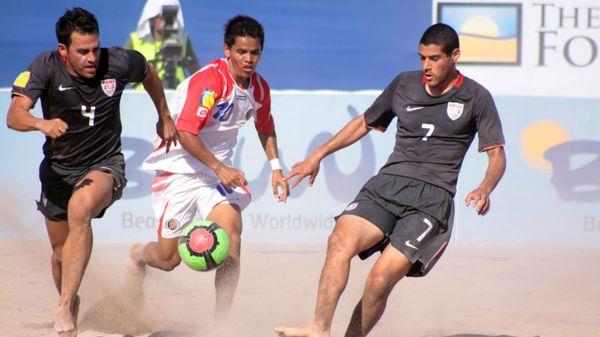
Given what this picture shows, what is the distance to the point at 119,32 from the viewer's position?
33.5 ft

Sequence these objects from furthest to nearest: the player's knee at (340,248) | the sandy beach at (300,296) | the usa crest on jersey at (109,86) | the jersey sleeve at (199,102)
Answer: the sandy beach at (300,296), the jersey sleeve at (199,102), the usa crest on jersey at (109,86), the player's knee at (340,248)

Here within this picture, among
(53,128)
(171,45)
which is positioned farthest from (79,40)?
(171,45)

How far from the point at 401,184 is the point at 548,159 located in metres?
5.43

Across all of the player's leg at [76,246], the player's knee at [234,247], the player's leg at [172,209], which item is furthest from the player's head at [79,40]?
the player's knee at [234,247]

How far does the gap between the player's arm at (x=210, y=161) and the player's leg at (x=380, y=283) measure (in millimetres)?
1244

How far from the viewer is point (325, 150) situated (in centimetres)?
570

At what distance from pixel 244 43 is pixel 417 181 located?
5.26ft

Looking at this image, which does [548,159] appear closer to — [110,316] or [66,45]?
[110,316]

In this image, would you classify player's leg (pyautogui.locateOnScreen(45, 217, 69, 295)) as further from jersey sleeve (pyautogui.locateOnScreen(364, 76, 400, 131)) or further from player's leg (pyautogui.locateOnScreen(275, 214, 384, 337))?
jersey sleeve (pyautogui.locateOnScreen(364, 76, 400, 131))

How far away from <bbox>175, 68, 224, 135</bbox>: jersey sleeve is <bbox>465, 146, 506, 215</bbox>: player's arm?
77.3 inches

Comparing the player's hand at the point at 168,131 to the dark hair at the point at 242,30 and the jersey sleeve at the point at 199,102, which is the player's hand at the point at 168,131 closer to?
the jersey sleeve at the point at 199,102

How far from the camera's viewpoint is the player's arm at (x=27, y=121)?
4906 mm

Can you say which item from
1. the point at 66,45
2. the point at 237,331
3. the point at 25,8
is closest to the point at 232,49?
the point at 66,45

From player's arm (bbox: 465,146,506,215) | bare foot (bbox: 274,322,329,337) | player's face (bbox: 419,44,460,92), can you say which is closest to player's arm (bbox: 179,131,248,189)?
bare foot (bbox: 274,322,329,337)
